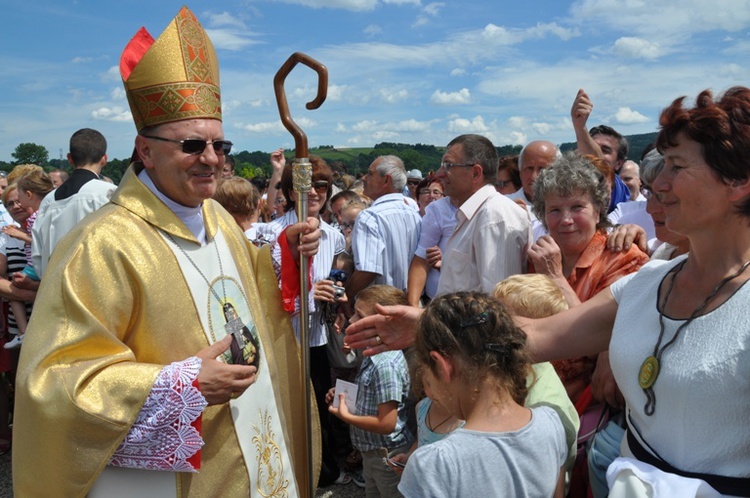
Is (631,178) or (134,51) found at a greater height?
(134,51)

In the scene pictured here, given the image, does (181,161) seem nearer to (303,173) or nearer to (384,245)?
(303,173)

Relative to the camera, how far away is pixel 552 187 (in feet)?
11.0

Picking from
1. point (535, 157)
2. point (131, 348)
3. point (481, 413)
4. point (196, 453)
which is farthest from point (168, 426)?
point (535, 157)

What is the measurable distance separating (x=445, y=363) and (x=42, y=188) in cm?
609

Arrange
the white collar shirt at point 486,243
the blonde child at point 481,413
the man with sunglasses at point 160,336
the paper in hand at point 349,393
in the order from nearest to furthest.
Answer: the blonde child at point 481,413
the man with sunglasses at point 160,336
the white collar shirt at point 486,243
the paper in hand at point 349,393

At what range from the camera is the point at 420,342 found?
2.18 metres

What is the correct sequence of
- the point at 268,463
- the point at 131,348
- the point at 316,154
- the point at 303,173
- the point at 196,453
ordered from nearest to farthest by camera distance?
the point at 196,453 → the point at 131,348 → the point at 268,463 → the point at 303,173 → the point at 316,154

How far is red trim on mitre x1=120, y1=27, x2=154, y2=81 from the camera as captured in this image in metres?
2.72

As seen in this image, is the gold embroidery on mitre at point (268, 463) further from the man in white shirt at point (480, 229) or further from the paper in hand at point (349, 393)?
the man in white shirt at point (480, 229)

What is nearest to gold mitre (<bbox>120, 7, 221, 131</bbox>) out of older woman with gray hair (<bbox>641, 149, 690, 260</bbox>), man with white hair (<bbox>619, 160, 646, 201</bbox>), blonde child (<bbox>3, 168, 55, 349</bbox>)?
older woman with gray hair (<bbox>641, 149, 690, 260</bbox>)

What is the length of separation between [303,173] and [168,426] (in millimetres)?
1377

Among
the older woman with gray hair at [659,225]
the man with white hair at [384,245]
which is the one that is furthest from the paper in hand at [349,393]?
the older woman with gray hair at [659,225]

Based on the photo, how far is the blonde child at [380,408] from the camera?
3814mm

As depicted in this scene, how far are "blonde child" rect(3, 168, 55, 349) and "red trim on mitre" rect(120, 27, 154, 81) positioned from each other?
3.62 meters
